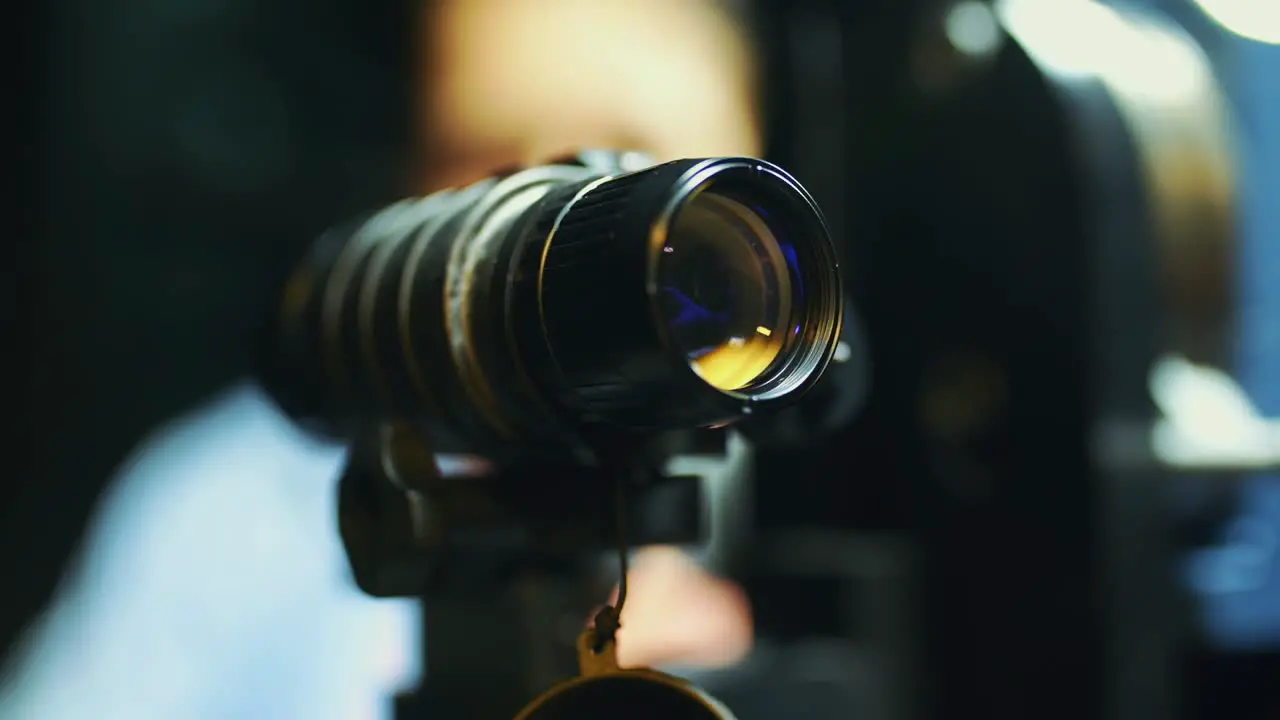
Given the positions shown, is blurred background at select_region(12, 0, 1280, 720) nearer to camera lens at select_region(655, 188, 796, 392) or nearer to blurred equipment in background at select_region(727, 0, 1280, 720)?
blurred equipment in background at select_region(727, 0, 1280, 720)

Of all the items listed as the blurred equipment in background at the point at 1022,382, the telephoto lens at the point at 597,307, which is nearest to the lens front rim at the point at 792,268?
the telephoto lens at the point at 597,307

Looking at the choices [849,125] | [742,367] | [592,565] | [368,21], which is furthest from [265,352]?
[849,125]

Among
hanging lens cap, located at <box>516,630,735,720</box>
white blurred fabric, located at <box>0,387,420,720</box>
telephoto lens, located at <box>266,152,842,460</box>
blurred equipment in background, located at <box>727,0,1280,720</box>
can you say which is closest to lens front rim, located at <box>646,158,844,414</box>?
telephoto lens, located at <box>266,152,842,460</box>

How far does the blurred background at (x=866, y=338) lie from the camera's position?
0.78 meters

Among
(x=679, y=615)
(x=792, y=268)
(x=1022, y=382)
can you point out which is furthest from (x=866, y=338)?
(x=792, y=268)

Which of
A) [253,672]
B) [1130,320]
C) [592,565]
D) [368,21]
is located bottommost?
[253,672]

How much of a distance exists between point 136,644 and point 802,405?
0.54 m

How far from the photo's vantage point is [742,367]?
354mm

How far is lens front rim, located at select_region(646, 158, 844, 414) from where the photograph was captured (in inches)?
12.5

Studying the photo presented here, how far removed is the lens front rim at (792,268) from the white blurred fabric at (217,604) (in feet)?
1.57

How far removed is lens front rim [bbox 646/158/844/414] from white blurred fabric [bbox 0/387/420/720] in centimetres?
48

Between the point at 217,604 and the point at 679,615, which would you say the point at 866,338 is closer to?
the point at 679,615

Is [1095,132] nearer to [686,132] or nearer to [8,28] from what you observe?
[686,132]

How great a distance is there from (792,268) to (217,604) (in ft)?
2.04
